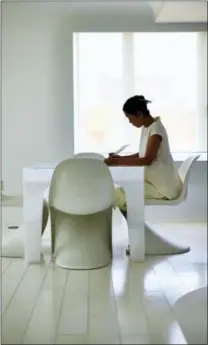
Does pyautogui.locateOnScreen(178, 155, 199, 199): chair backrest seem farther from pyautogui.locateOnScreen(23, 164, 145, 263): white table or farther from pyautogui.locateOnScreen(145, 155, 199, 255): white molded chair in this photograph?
pyautogui.locateOnScreen(23, 164, 145, 263): white table

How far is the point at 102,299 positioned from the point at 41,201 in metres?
0.48

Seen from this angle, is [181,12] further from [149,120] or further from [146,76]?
[149,120]

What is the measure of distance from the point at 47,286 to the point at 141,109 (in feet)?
2.53

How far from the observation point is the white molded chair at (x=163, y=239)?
5.83 ft

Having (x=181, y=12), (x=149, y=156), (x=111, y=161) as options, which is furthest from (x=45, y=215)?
(x=181, y=12)

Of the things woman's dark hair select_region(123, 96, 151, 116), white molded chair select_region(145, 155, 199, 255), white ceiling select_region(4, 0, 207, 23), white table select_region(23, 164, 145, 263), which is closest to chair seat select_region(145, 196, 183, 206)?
white molded chair select_region(145, 155, 199, 255)

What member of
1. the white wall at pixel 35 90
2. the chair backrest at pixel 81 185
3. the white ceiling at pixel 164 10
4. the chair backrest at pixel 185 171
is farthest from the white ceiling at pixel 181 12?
the chair backrest at pixel 81 185

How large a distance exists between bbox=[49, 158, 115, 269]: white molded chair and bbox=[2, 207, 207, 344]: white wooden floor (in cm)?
6

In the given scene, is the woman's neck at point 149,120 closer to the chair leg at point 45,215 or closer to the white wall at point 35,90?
the white wall at point 35,90

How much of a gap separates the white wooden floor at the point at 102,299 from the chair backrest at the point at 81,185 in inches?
8.2

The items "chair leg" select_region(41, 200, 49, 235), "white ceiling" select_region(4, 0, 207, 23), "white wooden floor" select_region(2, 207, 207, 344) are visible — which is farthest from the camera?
"white ceiling" select_region(4, 0, 207, 23)

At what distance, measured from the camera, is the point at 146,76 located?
2.36 meters

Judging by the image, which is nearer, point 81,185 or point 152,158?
point 81,185

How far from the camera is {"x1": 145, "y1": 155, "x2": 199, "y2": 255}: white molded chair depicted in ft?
5.83
